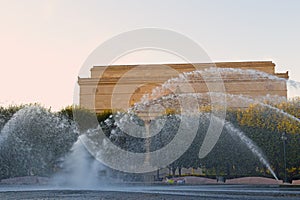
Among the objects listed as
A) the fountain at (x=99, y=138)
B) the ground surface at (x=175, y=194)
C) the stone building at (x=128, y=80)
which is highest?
the stone building at (x=128, y=80)

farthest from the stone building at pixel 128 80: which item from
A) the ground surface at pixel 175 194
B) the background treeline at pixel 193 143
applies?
the ground surface at pixel 175 194

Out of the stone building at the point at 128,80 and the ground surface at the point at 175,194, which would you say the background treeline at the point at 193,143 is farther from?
the stone building at the point at 128,80

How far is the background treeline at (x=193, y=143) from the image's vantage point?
22.3m

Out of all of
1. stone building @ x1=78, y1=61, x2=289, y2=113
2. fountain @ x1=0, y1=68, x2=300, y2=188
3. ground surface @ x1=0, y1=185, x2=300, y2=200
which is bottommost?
ground surface @ x1=0, y1=185, x2=300, y2=200

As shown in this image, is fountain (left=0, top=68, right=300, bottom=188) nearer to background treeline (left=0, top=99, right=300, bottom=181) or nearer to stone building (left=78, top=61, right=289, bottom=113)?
background treeline (left=0, top=99, right=300, bottom=181)

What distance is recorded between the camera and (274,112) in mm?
23234

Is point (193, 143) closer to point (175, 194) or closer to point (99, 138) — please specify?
point (99, 138)

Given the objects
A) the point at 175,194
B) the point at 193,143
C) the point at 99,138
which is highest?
the point at 99,138

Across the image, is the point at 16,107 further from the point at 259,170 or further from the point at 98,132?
the point at 259,170

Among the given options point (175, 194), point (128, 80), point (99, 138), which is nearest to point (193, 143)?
point (99, 138)

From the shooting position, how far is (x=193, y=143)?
A: 24.2 meters

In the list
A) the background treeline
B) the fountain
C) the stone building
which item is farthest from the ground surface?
the stone building

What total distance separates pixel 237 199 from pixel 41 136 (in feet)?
56.8

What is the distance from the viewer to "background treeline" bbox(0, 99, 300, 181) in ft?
73.3
